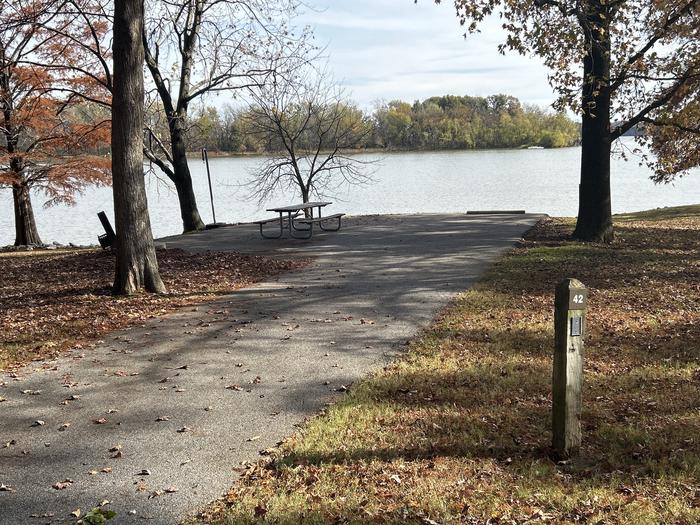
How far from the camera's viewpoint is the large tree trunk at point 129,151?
30.4 ft

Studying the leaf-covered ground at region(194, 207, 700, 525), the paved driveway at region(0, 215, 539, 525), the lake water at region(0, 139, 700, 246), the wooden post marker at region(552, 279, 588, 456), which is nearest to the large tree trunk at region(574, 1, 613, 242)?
the paved driveway at region(0, 215, 539, 525)

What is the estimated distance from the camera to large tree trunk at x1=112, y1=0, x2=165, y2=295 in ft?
30.4

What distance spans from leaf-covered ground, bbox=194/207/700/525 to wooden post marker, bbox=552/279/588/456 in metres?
0.17

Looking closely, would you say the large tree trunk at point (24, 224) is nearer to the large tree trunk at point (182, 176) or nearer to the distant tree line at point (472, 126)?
the large tree trunk at point (182, 176)

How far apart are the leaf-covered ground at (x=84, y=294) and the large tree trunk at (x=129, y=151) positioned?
1.56 ft

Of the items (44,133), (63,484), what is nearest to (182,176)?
(44,133)

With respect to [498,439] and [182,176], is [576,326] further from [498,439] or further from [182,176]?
[182,176]

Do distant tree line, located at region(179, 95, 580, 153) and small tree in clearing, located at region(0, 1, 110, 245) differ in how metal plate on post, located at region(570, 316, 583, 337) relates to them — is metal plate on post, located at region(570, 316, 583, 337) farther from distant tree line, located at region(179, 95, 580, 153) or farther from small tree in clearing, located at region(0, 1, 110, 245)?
distant tree line, located at region(179, 95, 580, 153)

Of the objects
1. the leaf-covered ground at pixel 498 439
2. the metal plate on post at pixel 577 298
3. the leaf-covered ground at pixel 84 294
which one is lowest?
the leaf-covered ground at pixel 498 439

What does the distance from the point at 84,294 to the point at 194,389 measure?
15.4 feet

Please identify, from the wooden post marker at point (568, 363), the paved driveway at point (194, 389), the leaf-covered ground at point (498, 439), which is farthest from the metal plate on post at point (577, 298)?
the paved driveway at point (194, 389)

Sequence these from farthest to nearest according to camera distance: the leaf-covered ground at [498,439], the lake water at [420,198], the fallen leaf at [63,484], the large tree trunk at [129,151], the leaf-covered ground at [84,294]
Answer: the lake water at [420,198]
the large tree trunk at [129,151]
the leaf-covered ground at [84,294]
the fallen leaf at [63,484]
the leaf-covered ground at [498,439]

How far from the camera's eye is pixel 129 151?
371 inches

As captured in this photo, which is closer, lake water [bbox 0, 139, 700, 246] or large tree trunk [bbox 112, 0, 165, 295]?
large tree trunk [bbox 112, 0, 165, 295]
